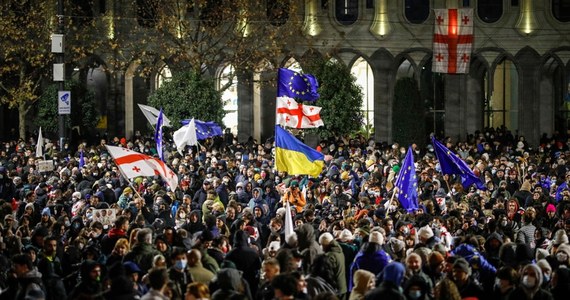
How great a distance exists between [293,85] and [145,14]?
68.6 ft

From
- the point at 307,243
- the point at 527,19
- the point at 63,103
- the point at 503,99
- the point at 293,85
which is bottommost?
the point at 307,243

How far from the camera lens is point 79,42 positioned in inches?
1756

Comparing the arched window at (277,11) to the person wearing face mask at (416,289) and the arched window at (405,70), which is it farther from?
the person wearing face mask at (416,289)

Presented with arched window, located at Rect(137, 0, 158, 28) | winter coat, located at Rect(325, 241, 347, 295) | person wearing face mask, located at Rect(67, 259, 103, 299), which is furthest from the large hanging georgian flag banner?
person wearing face mask, located at Rect(67, 259, 103, 299)

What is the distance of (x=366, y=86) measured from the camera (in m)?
46.2

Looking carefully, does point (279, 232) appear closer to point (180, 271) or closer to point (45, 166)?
point (180, 271)

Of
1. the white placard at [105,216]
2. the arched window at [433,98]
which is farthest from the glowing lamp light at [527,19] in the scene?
the white placard at [105,216]

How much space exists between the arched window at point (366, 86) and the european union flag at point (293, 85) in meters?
20.5

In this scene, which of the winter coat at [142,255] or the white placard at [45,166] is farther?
the white placard at [45,166]

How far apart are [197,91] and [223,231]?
2147 centimetres

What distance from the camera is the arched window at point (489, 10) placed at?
145 feet

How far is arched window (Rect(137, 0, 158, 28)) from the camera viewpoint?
1677 inches

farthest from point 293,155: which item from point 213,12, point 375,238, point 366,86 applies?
point 366,86

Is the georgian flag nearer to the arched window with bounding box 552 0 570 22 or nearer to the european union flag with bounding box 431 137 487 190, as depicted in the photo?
the european union flag with bounding box 431 137 487 190
